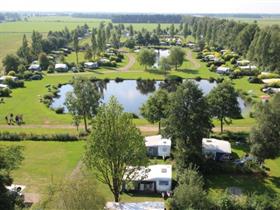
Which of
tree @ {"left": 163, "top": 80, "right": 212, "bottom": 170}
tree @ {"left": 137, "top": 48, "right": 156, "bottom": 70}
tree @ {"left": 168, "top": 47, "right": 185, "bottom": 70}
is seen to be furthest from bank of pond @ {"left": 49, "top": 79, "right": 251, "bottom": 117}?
tree @ {"left": 163, "top": 80, "right": 212, "bottom": 170}

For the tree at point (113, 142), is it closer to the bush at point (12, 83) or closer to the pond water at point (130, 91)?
the pond water at point (130, 91)

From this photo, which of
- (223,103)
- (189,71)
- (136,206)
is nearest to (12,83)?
(189,71)

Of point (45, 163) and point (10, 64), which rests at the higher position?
point (10, 64)

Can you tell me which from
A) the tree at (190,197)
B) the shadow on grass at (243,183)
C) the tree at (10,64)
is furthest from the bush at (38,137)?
the tree at (10,64)

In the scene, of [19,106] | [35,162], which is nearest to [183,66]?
[19,106]

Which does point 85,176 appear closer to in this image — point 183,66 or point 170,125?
point 170,125

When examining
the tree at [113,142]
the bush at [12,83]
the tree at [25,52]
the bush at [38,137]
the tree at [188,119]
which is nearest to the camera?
the tree at [113,142]

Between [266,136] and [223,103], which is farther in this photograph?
[223,103]

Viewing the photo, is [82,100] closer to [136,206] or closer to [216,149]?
[216,149]
